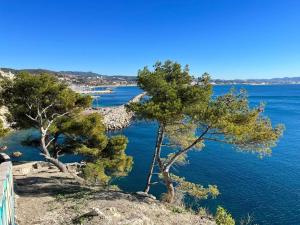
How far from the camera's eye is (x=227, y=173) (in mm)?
30094

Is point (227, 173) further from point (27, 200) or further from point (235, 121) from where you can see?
point (27, 200)

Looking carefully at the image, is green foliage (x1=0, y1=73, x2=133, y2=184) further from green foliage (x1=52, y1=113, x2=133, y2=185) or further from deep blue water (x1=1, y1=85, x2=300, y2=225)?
deep blue water (x1=1, y1=85, x2=300, y2=225)

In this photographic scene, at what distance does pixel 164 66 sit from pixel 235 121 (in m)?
4.53

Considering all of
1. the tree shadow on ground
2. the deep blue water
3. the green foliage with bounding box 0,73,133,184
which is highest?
the green foliage with bounding box 0,73,133,184

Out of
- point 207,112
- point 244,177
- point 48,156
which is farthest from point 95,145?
point 244,177

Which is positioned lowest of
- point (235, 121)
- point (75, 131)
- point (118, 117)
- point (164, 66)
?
point (118, 117)

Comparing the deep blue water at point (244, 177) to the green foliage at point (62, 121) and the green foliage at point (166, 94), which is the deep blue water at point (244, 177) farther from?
the green foliage at point (166, 94)

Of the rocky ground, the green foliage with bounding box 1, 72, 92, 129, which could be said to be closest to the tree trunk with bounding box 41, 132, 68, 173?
the green foliage with bounding box 1, 72, 92, 129

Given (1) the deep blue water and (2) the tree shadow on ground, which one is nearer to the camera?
(2) the tree shadow on ground

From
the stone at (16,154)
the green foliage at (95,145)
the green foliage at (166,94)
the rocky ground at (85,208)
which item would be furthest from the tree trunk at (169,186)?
the stone at (16,154)

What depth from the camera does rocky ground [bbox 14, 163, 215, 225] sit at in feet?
36.1

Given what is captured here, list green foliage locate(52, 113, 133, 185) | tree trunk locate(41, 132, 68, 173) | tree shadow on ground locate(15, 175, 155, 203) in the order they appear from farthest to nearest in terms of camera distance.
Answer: green foliage locate(52, 113, 133, 185) < tree trunk locate(41, 132, 68, 173) < tree shadow on ground locate(15, 175, 155, 203)

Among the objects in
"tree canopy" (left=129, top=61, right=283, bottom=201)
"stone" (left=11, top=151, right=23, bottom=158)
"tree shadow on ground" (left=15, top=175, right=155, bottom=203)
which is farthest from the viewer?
"stone" (left=11, top=151, right=23, bottom=158)

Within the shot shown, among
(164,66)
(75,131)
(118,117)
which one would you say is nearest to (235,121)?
(164,66)
